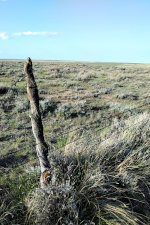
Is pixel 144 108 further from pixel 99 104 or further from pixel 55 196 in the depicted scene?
pixel 55 196

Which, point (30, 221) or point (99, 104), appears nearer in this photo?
point (30, 221)

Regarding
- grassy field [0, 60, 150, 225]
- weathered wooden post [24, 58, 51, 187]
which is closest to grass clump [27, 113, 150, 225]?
grassy field [0, 60, 150, 225]

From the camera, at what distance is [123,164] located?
3586 millimetres

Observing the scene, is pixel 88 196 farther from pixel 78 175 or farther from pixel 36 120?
pixel 36 120

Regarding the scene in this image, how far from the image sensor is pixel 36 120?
2322 mm

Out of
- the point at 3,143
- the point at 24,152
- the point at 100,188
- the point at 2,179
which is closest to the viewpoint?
the point at 100,188

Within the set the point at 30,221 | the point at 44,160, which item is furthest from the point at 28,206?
the point at 44,160

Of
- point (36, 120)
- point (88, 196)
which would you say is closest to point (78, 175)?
point (88, 196)

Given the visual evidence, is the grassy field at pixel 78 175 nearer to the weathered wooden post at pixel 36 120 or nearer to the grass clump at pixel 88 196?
the grass clump at pixel 88 196

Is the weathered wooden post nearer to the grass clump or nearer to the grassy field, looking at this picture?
the grass clump

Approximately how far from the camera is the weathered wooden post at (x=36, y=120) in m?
2.07

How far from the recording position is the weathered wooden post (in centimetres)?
207

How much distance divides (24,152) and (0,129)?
2107mm

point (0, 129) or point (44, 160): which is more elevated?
point (44, 160)
